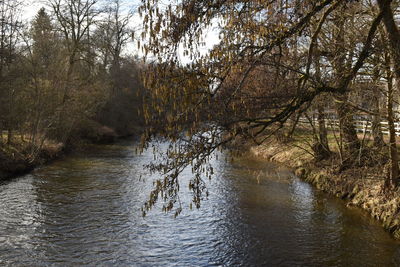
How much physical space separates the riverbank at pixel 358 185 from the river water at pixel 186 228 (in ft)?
1.35

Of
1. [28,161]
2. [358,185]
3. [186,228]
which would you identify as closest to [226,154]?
[186,228]

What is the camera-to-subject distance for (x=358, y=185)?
43.4ft

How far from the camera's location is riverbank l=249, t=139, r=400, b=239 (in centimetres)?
1049

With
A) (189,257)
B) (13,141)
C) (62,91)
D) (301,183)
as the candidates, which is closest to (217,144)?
(189,257)

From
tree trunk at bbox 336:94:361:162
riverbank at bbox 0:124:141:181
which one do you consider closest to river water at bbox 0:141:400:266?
riverbank at bbox 0:124:141:181

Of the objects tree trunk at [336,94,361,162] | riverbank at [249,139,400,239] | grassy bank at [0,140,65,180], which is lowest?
riverbank at [249,139,400,239]

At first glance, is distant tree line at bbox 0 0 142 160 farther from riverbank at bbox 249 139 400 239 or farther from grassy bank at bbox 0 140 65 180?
riverbank at bbox 249 139 400 239

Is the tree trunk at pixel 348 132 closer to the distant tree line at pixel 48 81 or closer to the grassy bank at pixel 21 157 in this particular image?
the distant tree line at pixel 48 81

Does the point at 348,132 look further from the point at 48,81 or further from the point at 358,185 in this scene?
the point at 48,81

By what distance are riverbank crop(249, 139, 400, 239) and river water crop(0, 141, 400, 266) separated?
41cm

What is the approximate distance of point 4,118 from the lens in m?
17.3

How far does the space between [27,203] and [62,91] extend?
433 inches

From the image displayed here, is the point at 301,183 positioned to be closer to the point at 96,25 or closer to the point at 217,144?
the point at 217,144

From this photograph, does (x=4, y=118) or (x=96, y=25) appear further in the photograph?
(x=96, y=25)
